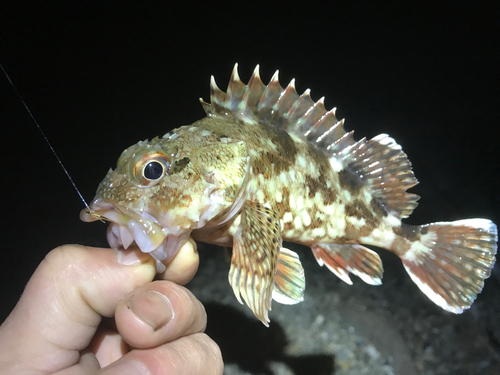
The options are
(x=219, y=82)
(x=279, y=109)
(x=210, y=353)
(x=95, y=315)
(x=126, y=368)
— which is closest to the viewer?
(x=126, y=368)

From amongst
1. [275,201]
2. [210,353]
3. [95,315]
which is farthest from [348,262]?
[95,315]

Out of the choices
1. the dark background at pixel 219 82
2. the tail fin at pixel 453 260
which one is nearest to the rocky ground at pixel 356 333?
the dark background at pixel 219 82

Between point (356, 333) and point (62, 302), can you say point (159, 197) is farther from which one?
point (356, 333)

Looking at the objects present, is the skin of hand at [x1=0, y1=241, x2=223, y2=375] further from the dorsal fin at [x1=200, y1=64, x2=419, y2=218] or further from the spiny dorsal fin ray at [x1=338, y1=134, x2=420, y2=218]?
the spiny dorsal fin ray at [x1=338, y1=134, x2=420, y2=218]

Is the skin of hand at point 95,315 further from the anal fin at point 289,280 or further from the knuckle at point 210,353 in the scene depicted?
the anal fin at point 289,280

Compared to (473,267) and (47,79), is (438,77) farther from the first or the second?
(47,79)
